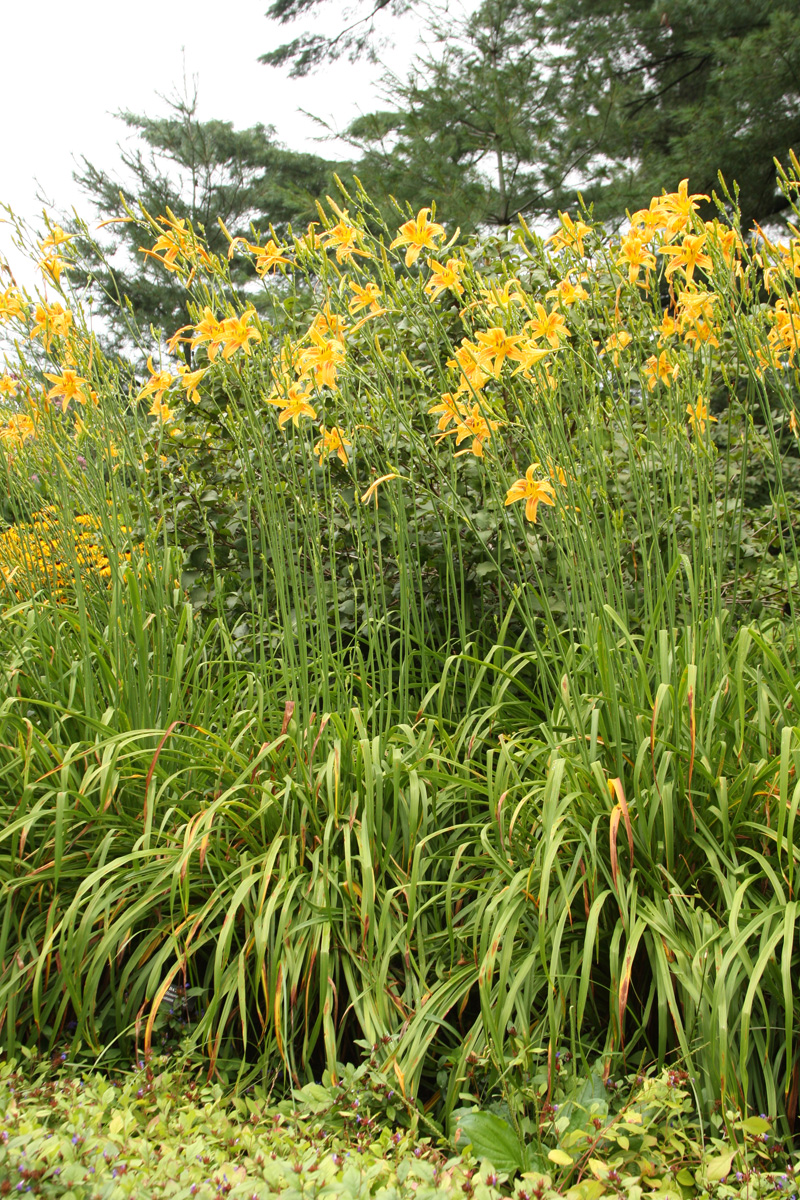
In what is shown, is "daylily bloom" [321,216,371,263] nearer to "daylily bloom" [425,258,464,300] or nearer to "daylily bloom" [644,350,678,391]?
"daylily bloom" [425,258,464,300]

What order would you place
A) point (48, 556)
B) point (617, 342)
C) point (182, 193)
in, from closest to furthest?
point (617, 342)
point (48, 556)
point (182, 193)

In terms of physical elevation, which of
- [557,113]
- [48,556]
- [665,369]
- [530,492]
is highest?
[557,113]

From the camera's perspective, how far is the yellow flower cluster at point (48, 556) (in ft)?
9.95

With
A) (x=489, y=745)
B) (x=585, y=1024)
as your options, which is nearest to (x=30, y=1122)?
(x=585, y=1024)

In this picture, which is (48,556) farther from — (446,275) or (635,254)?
(635,254)

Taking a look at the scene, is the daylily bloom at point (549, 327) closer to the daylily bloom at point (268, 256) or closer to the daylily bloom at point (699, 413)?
the daylily bloom at point (699, 413)

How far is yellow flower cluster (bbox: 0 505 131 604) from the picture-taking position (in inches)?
119

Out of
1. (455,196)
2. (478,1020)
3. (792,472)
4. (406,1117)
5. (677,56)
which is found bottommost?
(406,1117)

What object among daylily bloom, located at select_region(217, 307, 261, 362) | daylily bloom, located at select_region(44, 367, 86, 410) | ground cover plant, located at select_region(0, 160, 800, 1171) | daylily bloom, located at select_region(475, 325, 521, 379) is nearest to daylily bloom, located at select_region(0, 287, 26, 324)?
ground cover plant, located at select_region(0, 160, 800, 1171)

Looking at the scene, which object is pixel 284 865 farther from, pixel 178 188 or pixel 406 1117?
pixel 178 188


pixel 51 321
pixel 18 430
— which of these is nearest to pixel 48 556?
pixel 18 430

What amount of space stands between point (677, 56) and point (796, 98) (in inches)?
62.1

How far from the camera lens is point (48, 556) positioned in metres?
3.26

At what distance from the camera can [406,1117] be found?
175cm
